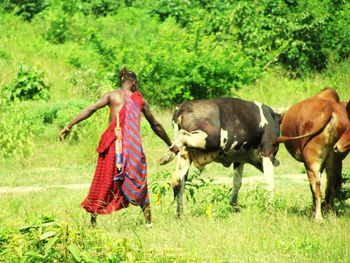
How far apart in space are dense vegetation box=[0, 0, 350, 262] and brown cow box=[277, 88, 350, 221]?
0.48 meters

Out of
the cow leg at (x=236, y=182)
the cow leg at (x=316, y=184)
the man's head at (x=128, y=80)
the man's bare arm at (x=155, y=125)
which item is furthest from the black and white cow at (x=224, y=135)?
the cow leg at (x=316, y=184)

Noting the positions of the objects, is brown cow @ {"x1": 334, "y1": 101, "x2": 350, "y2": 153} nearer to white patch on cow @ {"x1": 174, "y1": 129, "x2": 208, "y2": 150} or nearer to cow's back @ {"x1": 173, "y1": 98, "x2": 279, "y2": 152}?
cow's back @ {"x1": 173, "y1": 98, "x2": 279, "y2": 152}

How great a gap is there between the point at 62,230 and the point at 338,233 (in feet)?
9.37

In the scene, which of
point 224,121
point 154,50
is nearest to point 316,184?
point 224,121

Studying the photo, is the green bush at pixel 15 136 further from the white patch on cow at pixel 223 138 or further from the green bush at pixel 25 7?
the green bush at pixel 25 7

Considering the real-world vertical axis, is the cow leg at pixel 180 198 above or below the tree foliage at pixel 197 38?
above

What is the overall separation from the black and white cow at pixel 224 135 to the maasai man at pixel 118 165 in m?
0.87

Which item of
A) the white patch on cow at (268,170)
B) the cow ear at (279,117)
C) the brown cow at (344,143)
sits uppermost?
the brown cow at (344,143)

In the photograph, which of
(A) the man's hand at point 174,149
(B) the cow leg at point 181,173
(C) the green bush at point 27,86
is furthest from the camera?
(C) the green bush at point 27,86

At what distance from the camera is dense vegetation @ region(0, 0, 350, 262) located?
765cm

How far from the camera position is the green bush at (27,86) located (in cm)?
1939

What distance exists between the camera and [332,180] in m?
9.67

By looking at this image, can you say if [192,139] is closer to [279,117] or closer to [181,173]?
[181,173]

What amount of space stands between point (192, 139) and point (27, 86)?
33.8ft
